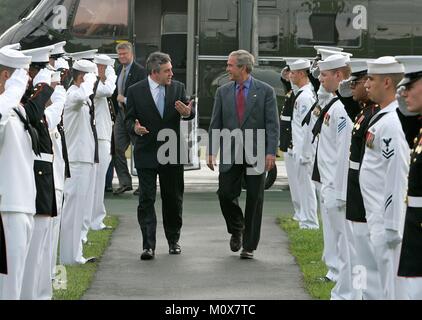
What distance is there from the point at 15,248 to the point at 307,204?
7.46 m

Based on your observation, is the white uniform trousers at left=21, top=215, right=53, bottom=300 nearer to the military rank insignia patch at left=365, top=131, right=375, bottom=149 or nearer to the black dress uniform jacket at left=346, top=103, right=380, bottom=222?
the black dress uniform jacket at left=346, top=103, right=380, bottom=222

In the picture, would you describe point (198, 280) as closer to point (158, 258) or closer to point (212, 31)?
point (158, 258)

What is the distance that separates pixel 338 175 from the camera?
10.9 metres

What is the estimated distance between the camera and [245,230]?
46.3 ft

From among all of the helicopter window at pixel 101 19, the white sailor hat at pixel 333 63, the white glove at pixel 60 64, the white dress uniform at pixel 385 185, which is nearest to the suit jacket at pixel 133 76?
the helicopter window at pixel 101 19

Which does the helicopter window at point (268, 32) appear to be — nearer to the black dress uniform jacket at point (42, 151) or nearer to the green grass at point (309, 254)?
the green grass at point (309, 254)

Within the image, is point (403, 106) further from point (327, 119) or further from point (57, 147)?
point (57, 147)

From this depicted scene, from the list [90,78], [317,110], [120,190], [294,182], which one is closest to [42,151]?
[90,78]

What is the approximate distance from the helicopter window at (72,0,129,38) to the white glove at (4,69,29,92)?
14.5m

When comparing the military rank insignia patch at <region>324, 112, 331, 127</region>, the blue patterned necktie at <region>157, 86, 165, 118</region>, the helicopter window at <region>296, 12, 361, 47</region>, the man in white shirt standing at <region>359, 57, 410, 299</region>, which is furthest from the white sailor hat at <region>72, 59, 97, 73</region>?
the helicopter window at <region>296, 12, 361, 47</region>

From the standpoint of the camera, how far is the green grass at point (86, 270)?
1147 cm

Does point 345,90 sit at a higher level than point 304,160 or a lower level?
higher

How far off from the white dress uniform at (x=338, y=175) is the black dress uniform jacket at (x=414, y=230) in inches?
110
